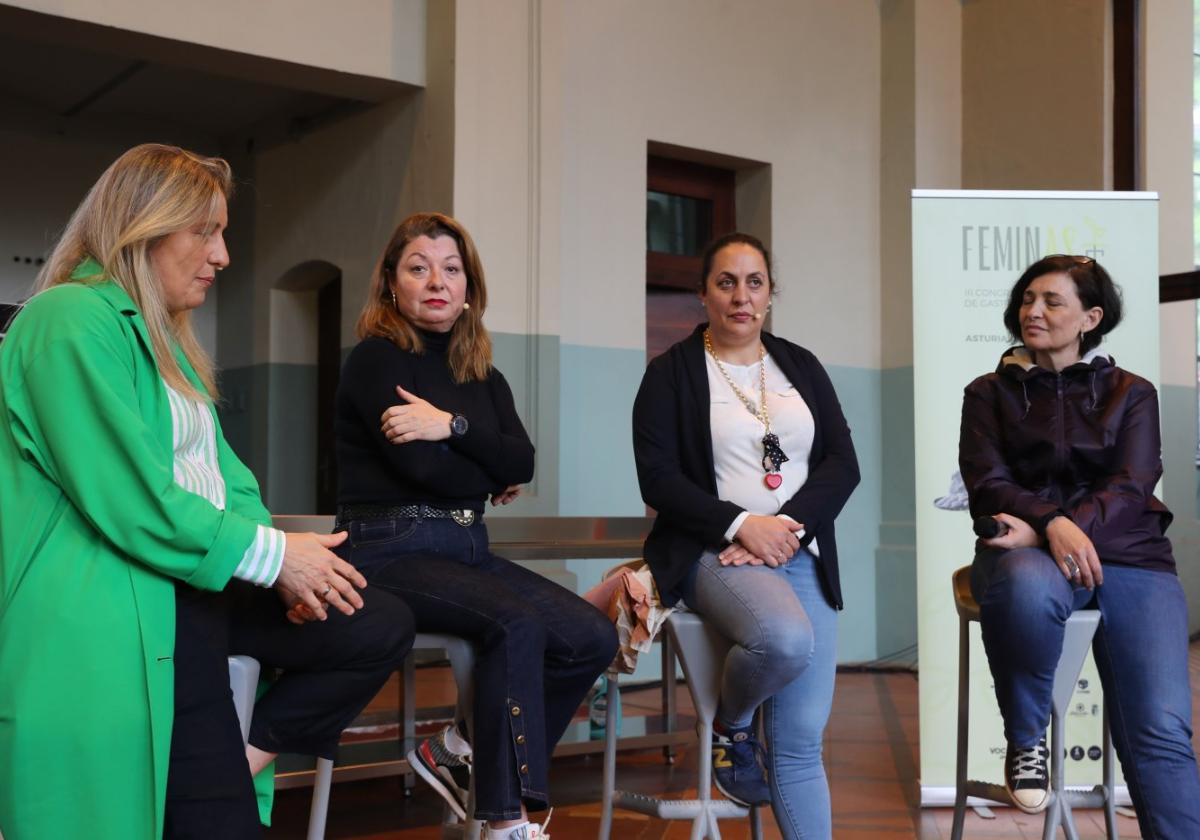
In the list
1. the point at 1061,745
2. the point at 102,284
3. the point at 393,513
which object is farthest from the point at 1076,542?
the point at 102,284

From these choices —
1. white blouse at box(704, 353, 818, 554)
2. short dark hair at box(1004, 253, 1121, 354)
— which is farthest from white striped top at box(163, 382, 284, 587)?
short dark hair at box(1004, 253, 1121, 354)

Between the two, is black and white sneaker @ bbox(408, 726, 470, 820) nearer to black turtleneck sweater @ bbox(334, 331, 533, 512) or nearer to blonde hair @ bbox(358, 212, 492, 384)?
black turtleneck sweater @ bbox(334, 331, 533, 512)

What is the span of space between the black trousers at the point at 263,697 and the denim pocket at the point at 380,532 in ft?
0.76

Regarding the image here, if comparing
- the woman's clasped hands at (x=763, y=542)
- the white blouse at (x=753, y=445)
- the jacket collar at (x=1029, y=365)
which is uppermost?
the jacket collar at (x=1029, y=365)

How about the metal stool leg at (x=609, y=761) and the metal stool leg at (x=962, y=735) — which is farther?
the metal stool leg at (x=962, y=735)

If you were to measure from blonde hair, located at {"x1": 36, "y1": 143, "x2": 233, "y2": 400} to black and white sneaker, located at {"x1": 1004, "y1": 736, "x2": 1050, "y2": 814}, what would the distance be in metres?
1.75

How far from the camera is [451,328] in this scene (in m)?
2.63

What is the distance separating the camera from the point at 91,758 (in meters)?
1.65

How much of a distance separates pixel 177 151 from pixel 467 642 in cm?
102

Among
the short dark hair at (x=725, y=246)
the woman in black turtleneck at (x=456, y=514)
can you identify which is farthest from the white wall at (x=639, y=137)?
the woman in black turtleneck at (x=456, y=514)

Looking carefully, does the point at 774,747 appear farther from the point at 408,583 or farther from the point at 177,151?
the point at 177,151

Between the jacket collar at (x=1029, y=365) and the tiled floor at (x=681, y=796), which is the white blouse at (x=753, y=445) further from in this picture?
the tiled floor at (x=681, y=796)

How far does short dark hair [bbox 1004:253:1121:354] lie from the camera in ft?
8.86

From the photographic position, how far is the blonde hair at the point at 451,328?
8.41 feet
